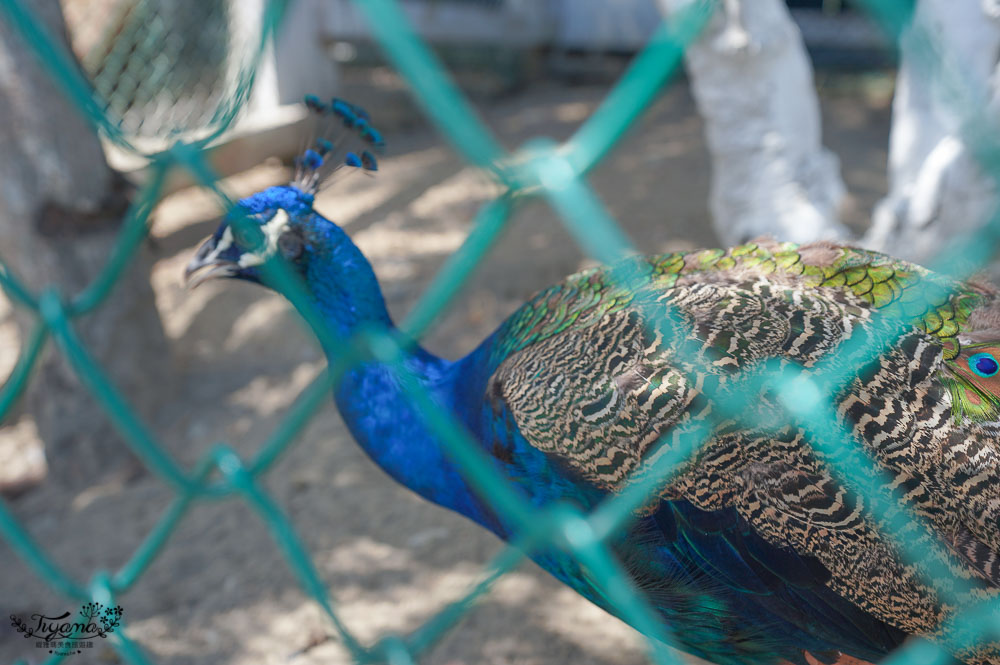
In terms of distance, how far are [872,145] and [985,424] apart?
426 cm

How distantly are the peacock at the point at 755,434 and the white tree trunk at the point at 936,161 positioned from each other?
89cm

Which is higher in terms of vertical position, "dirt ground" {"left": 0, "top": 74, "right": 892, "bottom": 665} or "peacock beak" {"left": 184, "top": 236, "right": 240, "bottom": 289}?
"peacock beak" {"left": 184, "top": 236, "right": 240, "bottom": 289}

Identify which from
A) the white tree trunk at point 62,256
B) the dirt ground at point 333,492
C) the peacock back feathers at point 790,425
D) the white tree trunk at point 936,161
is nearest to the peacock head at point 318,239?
the dirt ground at point 333,492

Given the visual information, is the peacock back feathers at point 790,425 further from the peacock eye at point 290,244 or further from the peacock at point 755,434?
the peacock eye at point 290,244

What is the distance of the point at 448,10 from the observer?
244 inches

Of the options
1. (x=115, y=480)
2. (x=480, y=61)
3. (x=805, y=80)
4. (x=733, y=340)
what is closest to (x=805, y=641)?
(x=733, y=340)

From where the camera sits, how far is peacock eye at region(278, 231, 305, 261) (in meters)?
1.96

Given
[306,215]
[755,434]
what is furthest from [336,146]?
[755,434]

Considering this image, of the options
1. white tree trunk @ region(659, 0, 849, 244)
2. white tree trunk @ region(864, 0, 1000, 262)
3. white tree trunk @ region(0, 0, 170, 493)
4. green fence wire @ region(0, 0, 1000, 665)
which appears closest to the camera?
green fence wire @ region(0, 0, 1000, 665)

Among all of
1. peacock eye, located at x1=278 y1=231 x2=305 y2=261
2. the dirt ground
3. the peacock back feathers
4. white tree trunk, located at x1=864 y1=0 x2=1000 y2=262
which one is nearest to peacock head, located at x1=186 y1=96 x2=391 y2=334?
peacock eye, located at x1=278 y1=231 x2=305 y2=261

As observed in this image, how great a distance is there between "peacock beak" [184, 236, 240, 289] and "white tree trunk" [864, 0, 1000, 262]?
183cm

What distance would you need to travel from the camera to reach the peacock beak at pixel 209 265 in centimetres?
188

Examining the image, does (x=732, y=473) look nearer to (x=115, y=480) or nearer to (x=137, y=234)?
(x=137, y=234)

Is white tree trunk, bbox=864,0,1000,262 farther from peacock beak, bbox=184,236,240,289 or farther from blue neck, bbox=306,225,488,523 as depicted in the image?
peacock beak, bbox=184,236,240,289
